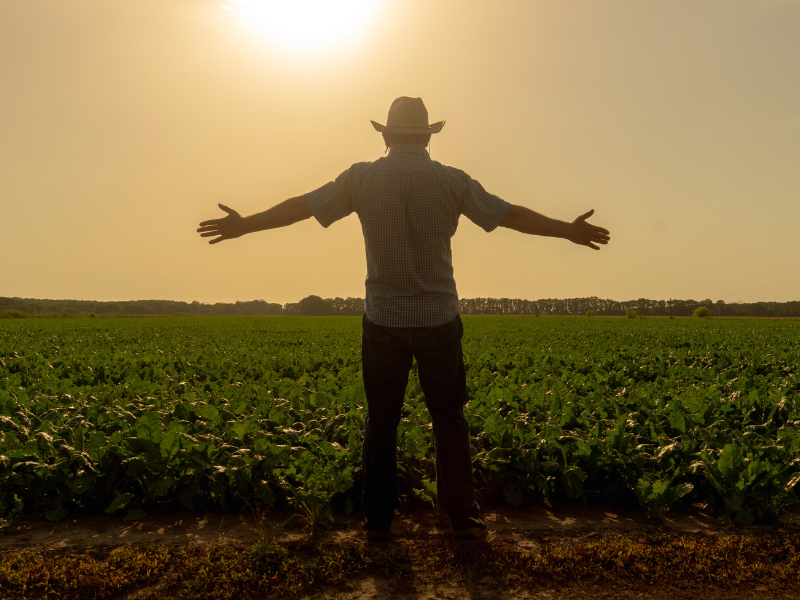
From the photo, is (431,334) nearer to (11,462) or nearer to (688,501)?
(688,501)

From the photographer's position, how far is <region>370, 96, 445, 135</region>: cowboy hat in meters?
3.45

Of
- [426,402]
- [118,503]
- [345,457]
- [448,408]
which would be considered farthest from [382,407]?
[118,503]

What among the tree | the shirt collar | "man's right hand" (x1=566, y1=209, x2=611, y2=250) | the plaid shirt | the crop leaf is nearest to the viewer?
the plaid shirt

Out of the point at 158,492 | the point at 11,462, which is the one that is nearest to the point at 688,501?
the point at 158,492

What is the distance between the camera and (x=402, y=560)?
329 centimetres

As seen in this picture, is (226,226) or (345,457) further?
(345,457)

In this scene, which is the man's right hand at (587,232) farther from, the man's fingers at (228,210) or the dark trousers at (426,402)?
the man's fingers at (228,210)

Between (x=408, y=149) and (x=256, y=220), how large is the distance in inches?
44.9

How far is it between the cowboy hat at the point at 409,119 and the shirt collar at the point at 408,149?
0.29 ft

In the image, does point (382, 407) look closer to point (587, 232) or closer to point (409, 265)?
point (409, 265)

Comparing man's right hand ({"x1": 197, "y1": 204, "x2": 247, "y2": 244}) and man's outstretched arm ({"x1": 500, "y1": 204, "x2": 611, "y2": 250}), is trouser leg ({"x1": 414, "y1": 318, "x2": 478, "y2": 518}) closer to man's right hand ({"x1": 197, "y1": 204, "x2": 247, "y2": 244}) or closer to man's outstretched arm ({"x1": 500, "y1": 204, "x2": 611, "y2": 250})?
man's outstretched arm ({"x1": 500, "y1": 204, "x2": 611, "y2": 250})

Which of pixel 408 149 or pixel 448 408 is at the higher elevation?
pixel 408 149

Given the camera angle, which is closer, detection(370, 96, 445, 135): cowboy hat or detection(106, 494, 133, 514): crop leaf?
detection(370, 96, 445, 135): cowboy hat

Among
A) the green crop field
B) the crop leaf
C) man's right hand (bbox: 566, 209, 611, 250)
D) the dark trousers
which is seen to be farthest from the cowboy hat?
the crop leaf
